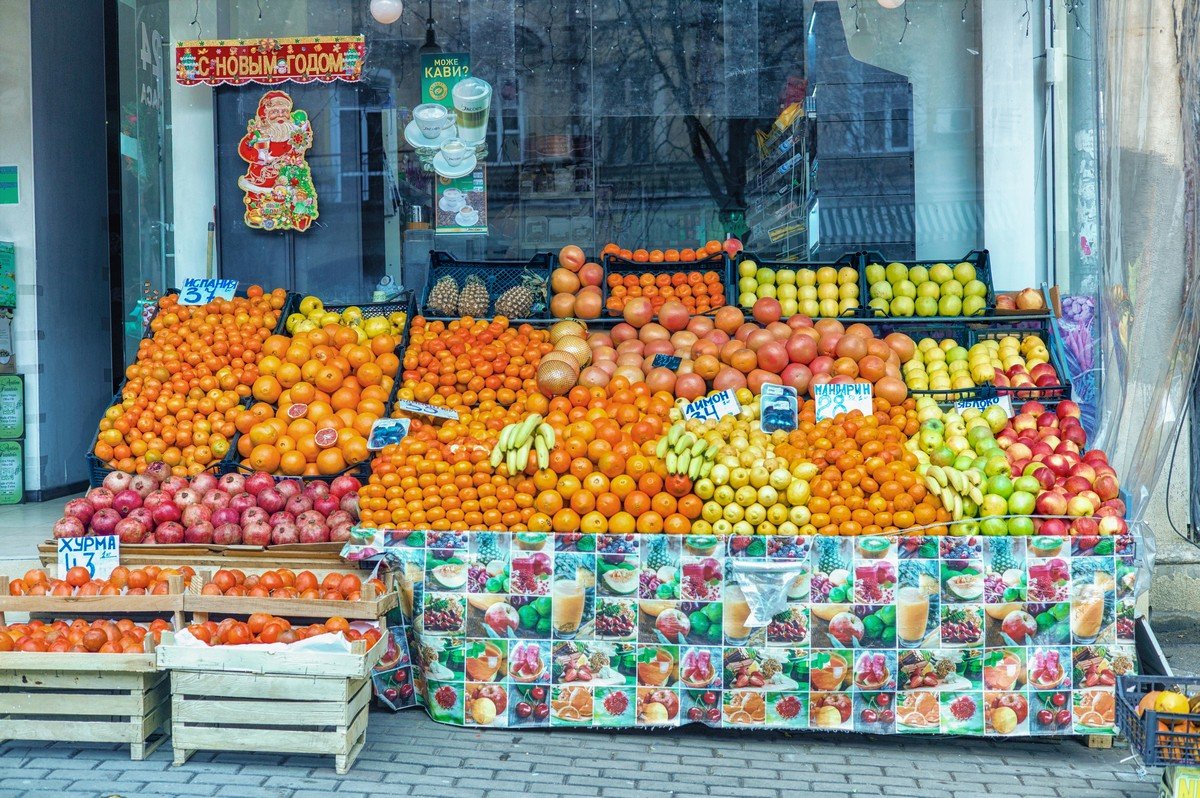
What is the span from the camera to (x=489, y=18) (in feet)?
30.3

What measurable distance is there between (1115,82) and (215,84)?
6768mm

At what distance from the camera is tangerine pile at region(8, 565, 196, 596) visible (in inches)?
188

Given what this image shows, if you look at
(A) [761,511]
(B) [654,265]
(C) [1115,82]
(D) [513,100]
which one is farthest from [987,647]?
(D) [513,100]

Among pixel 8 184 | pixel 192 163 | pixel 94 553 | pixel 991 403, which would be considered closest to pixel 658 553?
pixel 991 403

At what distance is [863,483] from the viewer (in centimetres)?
482

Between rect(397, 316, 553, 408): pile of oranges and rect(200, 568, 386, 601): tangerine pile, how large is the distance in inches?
59.4

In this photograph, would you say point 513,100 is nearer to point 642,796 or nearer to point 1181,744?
point 642,796

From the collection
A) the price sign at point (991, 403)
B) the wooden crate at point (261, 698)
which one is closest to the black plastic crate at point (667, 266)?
the price sign at point (991, 403)

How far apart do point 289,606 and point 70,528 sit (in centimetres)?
154

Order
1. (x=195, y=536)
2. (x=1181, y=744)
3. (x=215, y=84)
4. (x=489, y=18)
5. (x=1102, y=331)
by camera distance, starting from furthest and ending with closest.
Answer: (x=489, y=18)
(x=215, y=84)
(x=195, y=536)
(x=1102, y=331)
(x=1181, y=744)

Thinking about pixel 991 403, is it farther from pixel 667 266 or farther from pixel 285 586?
pixel 285 586

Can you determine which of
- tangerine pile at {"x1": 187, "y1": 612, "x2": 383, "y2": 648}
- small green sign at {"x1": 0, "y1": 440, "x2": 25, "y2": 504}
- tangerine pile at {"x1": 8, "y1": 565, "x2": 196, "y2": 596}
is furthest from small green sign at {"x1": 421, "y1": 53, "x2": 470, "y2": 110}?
tangerine pile at {"x1": 187, "y1": 612, "x2": 383, "y2": 648}

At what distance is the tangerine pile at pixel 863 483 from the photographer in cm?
469

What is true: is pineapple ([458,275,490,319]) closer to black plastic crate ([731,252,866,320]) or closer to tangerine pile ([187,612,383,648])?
black plastic crate ([731,252,866,320])
